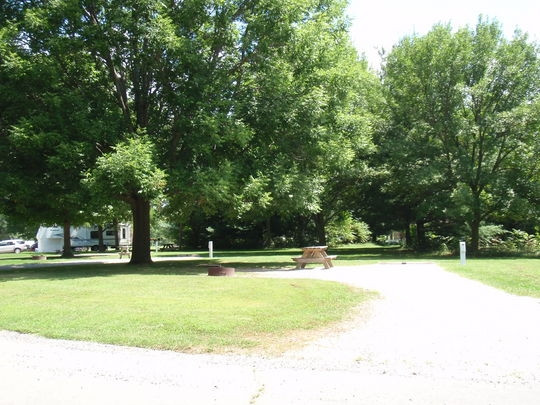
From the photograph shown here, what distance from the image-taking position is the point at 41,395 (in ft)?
15.5

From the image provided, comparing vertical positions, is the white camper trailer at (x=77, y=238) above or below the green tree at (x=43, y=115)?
below

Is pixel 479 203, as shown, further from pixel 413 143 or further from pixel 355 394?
pixel 355 394

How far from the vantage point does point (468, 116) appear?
2820 centimetres

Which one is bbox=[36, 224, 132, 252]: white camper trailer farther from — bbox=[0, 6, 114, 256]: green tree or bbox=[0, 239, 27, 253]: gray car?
bbox=[0, 6, 114, 256]: green tree

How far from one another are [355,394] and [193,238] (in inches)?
1704

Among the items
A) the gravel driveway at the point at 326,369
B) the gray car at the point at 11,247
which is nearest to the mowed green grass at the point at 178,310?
the gravel driveway at the point at 326,369

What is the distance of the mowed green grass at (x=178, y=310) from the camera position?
695cm

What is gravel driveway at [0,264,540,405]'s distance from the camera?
4.62 meters

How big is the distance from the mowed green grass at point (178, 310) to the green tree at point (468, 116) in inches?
695

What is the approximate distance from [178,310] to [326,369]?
3.98 m

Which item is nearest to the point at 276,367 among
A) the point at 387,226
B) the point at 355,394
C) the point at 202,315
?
the point at 355,394

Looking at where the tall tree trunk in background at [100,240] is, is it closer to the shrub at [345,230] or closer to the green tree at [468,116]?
the shrub at [345,230]

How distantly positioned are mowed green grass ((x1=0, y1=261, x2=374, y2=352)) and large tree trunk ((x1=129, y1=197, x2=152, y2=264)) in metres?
7.39

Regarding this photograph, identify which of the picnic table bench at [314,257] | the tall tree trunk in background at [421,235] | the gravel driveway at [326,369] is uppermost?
the tall tree trunk in background at [421,235]
